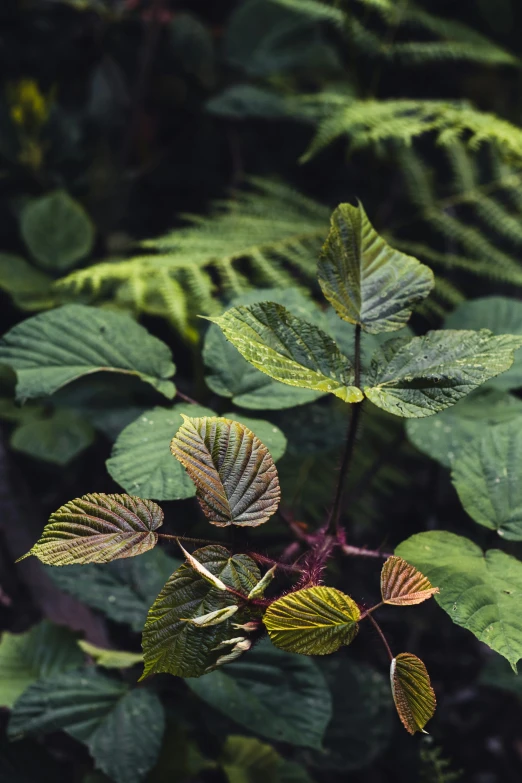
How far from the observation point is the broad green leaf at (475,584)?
74 cm

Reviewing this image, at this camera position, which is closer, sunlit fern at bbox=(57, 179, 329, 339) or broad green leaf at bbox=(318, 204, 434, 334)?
broad green leaf at bbox=(318, 204, 434, 334)

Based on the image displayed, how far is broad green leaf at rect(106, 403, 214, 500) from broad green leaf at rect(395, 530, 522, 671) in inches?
12.5

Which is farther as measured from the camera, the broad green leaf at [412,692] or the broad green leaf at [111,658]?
the broad green leaf at [111,658]

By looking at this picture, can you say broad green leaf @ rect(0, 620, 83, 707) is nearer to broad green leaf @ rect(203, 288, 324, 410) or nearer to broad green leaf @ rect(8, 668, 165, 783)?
broad green leaf @ rect(8, 668, 165, 783)

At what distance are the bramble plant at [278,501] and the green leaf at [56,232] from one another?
76cm

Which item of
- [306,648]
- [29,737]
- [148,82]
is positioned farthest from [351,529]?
[148,82]

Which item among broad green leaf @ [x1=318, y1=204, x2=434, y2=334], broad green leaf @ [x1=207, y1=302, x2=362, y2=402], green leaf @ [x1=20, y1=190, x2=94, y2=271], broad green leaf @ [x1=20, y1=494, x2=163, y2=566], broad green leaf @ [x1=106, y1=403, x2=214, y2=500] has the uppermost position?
broad green leaf @ [x1=318, y1=204, x2=434, y2=334]

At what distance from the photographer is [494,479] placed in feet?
3.09

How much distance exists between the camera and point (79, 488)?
1.79 m

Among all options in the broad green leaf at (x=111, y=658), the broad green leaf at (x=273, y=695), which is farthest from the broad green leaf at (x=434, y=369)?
the broad green leaf at (x=111, y=658)

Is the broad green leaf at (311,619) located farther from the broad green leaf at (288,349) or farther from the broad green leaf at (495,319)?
the broad green leaf at (495,319)

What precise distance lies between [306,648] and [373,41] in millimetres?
1817

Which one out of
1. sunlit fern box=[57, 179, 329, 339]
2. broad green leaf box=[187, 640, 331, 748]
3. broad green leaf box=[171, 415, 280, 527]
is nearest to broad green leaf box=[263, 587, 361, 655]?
broad green leaf box=[171, 415, 280, 527]

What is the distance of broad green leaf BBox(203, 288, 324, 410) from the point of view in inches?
39.7
